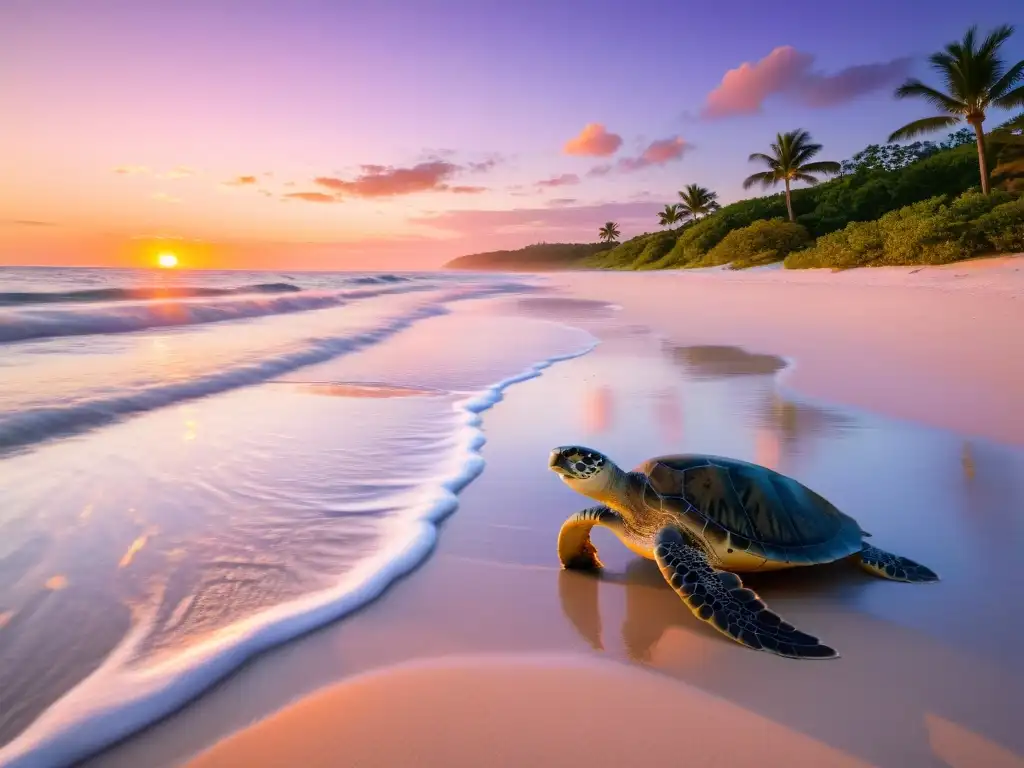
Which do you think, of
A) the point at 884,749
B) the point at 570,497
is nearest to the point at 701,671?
the point at 884,749

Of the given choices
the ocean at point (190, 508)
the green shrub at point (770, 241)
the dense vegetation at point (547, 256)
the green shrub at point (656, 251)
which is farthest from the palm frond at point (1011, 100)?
the dense vegetation at point (547, 256)

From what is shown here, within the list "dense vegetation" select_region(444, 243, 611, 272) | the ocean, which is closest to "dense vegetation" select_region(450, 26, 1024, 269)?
the ocean

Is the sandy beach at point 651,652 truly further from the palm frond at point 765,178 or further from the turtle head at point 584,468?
the palm frond at point 765,178

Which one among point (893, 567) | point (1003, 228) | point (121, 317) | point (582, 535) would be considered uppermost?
point (121, 317)

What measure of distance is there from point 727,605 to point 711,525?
1.31 feet

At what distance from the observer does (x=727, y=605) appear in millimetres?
2293

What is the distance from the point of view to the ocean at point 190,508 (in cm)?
216

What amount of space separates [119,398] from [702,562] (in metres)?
6.55

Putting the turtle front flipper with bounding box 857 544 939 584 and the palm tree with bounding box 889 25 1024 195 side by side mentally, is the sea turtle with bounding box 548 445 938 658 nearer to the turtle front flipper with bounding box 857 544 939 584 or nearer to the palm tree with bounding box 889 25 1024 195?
the turtle front flipper with bounding box 857 544 939 584

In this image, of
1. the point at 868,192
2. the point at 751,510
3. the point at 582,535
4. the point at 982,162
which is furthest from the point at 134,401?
the point at 868,192

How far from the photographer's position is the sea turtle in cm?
248


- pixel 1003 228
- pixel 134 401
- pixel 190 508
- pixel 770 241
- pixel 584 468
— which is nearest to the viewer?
pixel 584 468

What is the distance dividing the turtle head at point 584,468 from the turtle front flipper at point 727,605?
0.36 m

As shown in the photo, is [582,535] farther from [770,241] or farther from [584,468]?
[770,241]
